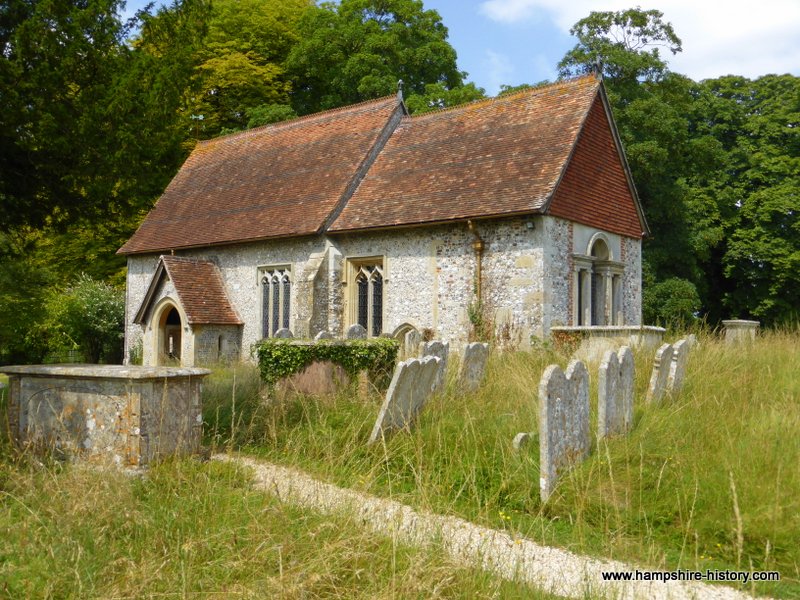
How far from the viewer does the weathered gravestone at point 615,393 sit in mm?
6801

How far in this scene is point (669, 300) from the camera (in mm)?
25688

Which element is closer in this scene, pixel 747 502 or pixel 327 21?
pixel 747 502

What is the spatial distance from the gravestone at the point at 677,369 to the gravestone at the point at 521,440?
106 inches

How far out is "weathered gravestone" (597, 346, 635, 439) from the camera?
6801mm

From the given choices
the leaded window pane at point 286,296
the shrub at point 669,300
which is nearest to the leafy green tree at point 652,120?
the shrub at point 669,300

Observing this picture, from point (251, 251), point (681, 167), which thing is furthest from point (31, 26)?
point (681, 167)

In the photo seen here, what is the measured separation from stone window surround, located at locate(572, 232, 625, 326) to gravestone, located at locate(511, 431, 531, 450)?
10011mm

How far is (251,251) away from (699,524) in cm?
1672

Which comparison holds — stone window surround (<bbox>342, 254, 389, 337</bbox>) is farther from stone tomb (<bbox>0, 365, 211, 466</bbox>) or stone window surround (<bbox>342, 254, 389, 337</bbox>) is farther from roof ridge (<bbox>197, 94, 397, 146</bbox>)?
stone tomb (<bbox>0, 365, 211, 466</bbox>)

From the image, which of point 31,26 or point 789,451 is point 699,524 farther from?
point 31,26

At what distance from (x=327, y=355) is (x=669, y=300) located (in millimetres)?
18366

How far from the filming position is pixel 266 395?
10094 millimetres

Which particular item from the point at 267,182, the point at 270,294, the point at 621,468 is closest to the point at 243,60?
the point at 267,182

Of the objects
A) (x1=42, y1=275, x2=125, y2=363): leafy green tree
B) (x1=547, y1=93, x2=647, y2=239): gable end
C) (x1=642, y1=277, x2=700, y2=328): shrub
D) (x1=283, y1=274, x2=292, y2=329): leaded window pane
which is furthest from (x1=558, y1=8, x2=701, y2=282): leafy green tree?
(x1=42, y1=275, x2=125, y2=363): leafy green tree
